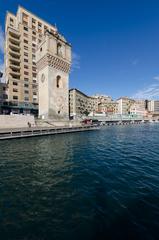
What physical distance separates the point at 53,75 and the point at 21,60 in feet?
84.6

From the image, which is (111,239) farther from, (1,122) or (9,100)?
(9,100)

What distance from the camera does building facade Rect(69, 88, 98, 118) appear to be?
11088 centimetres

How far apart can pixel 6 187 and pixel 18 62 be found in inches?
2683

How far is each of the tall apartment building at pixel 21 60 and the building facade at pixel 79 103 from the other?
117 ft

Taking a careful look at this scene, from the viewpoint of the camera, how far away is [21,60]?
222 ft

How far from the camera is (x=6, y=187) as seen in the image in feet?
31.7

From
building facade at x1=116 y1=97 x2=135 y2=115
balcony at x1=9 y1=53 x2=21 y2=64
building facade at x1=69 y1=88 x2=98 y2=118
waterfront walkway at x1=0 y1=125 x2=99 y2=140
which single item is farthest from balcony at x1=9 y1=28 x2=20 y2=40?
building facade at x1=116 y1=97 x2=135 y2=115

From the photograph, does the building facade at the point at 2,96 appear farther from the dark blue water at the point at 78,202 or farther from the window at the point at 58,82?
the dark blue water at the point at 78,202

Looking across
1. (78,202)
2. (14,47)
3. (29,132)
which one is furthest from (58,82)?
(78,202)

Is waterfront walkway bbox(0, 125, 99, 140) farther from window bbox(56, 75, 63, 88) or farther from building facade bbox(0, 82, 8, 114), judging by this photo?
building facade bbox(0, 82, 8, 114)

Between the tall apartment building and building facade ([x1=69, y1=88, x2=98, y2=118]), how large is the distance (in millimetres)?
35528

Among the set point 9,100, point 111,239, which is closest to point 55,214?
point 111,239

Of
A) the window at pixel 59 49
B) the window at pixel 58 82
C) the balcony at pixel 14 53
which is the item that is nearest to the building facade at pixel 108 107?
the balcony at pixel 14 53

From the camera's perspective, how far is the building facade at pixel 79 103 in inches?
4365
